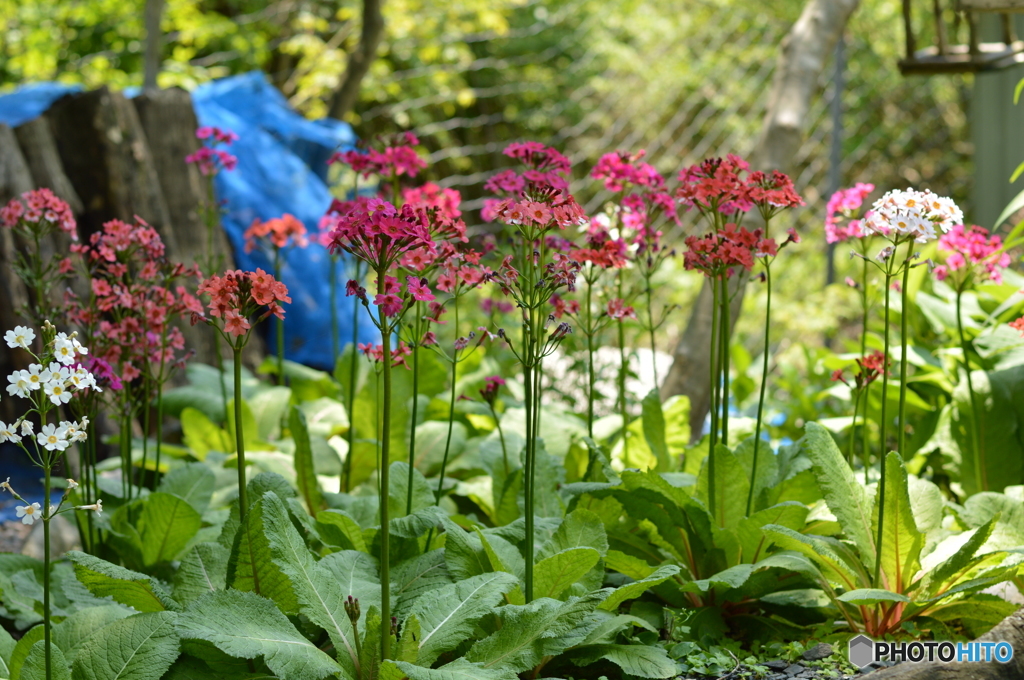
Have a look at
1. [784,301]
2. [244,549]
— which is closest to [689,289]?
[784,301]

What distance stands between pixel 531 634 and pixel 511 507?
608mm

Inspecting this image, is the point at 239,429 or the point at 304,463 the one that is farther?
the point at 304,463

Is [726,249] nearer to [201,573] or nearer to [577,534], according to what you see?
[577,534]

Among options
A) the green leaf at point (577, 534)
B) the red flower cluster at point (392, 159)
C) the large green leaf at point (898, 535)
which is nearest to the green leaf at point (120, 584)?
the green leaf at point (577, 534)

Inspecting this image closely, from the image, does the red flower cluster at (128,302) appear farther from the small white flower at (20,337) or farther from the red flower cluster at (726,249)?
the red flower cluster at (726,249)

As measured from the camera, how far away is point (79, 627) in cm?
171

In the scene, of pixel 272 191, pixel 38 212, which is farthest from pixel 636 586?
pixel 272 191

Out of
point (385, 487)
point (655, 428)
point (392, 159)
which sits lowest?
point (655, 428)

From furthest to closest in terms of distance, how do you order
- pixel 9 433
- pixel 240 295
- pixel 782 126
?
pixel 782 126
pixel 240 295
pixel 9 433

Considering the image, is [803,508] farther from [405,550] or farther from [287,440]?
[287,440]

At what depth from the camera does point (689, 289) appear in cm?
694

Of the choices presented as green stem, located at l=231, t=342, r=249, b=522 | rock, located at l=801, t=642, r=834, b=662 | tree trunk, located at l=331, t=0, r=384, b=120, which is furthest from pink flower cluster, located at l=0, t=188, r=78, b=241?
tree trunk, located at l=331, t=0, r=384, b=120

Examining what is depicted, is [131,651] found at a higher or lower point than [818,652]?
higher

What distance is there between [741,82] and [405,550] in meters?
6.07
